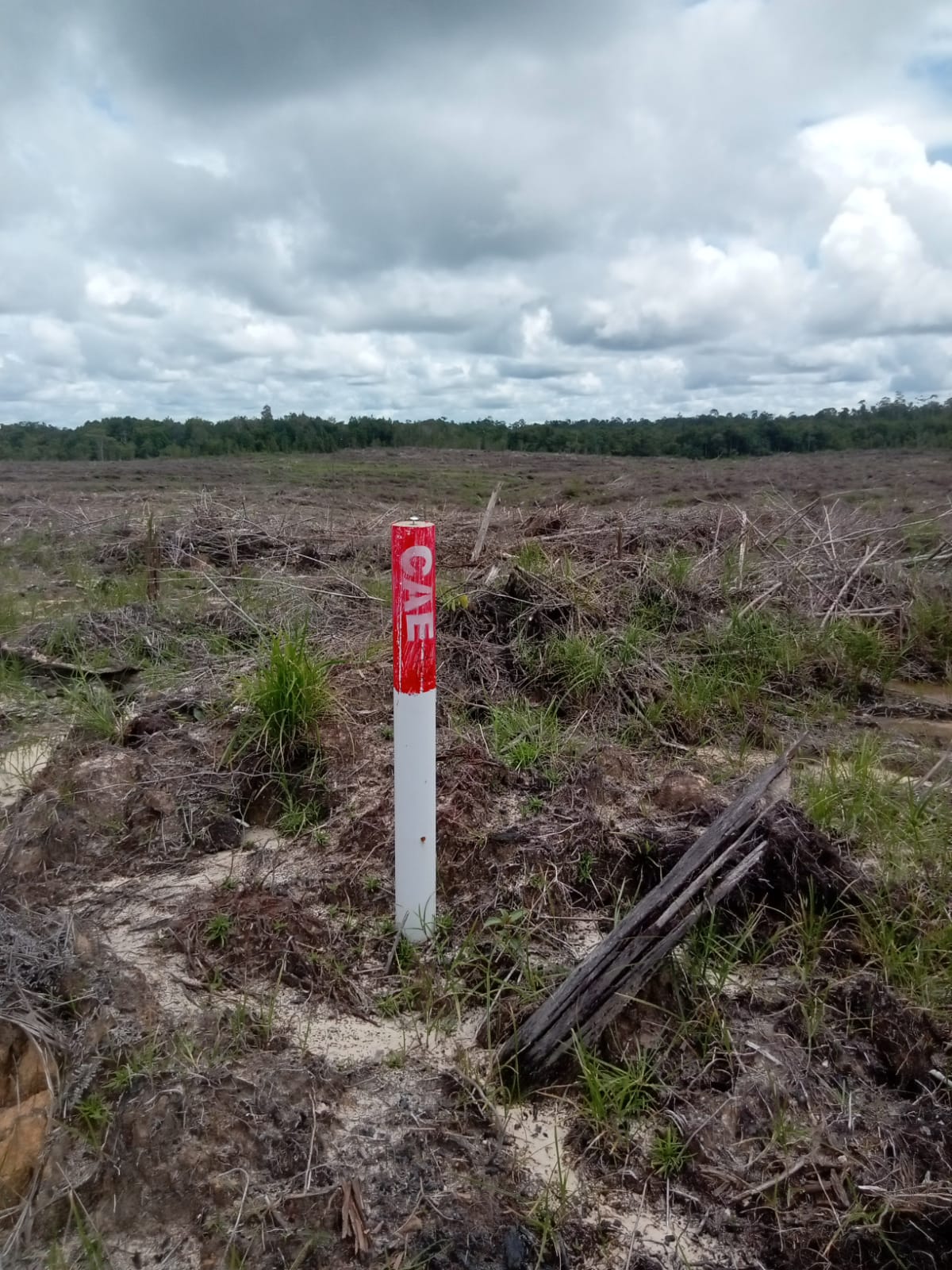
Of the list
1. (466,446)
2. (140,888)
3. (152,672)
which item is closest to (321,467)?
(466,446)

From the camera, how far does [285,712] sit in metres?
3.38

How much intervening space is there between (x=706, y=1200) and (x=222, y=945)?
1399mm

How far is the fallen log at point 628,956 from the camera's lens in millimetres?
2135

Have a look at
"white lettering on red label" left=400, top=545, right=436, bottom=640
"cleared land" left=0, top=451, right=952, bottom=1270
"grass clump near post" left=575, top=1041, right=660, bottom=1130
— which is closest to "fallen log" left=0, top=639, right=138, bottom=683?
"cleared land" left=0, top=451, right=952, bottom=1270

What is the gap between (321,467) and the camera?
23.6 m

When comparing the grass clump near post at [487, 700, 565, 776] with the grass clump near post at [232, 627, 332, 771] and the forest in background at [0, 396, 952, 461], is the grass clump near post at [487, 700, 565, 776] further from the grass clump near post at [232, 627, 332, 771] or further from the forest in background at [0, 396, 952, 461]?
the forest in background at [0, 396, 952, 461]

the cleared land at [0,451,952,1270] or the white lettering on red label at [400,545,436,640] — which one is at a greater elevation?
the white lettering on red label at [400,545,436,640]

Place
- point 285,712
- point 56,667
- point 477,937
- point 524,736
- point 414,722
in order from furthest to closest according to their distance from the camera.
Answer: point 56,667 < point 524,736 < point 285,712 < point 477,937 < point 414,722

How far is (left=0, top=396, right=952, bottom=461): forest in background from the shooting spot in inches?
1288

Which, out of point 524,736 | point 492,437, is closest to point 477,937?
point 524,736

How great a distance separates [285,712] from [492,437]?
120 feet

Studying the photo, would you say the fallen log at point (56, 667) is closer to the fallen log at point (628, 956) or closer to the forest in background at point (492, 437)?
the fallen log at point (628, 956)

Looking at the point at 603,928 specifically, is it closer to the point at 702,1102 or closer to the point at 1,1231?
the point at 702,1102

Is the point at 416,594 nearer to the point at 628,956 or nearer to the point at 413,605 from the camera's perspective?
the point at 413,605
